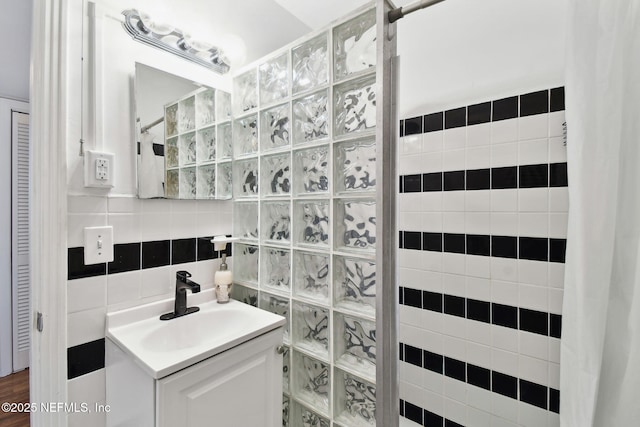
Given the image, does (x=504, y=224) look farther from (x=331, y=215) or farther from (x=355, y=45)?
(x=355, y=45)

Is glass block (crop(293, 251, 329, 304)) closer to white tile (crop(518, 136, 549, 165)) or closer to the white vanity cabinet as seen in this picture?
the white vanity cabinet

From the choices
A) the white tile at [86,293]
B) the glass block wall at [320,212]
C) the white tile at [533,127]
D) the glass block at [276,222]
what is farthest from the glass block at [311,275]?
the white tile at [533,127]

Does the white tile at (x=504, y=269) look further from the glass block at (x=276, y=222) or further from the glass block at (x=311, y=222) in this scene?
the glass block at (x=276, y=222)

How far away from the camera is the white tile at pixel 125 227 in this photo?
107cm

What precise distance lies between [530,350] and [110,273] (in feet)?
5.40

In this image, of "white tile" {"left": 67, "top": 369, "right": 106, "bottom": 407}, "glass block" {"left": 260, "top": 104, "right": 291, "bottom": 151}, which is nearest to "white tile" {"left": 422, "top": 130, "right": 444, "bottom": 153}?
"glass block" {"left": 260, "top": 104, "right": 291, "bottom": 151}

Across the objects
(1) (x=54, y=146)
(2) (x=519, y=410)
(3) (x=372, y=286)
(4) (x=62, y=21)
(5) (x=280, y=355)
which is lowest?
(2) (x=519, y=410)

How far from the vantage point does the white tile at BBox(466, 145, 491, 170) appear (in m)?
1.22

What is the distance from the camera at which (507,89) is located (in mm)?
1174

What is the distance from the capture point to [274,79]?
121cm

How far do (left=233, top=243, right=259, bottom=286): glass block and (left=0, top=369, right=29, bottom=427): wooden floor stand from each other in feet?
5.72

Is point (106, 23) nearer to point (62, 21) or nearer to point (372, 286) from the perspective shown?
point (62, 21)

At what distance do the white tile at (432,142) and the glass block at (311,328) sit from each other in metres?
0.91

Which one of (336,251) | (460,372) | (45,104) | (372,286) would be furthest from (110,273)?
(460,372)
